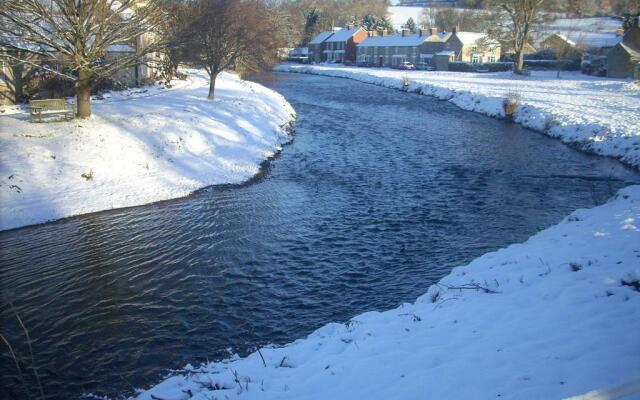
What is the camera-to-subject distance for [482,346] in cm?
653

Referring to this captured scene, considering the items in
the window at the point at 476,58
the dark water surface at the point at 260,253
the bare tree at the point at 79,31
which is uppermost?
the window at the point at 476,58

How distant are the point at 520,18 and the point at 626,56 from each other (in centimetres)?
1407

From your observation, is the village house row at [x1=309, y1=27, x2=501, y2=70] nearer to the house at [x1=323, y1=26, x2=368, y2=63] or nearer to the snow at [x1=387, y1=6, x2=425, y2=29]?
the house at [x1=323, y1=26, x2=368, y2=63]

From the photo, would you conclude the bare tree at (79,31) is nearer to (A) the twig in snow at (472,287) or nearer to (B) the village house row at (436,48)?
(A) the twig in snow at (472,287)

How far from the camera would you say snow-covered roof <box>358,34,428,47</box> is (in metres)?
88.1

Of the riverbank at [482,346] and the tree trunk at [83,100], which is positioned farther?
the tree trunk at [83,100]

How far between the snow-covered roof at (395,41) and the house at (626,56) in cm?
4010

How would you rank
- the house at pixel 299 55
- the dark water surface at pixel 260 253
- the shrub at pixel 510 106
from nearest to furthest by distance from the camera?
the dark water surface at pixel 260 253, the shrub at pixel 510 106, the house at pixel 299 55

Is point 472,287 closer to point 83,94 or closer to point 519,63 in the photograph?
point 83,94

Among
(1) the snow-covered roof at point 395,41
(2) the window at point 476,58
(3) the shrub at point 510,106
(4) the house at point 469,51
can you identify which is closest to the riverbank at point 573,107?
(3) the shrub at point 510,106

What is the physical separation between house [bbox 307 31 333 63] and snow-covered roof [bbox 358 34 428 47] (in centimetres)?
1324

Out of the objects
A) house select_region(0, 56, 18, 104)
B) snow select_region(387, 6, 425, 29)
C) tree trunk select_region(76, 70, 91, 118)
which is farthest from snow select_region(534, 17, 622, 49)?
snow select_region(387, 6, 425, 29)

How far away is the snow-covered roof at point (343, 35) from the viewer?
104 metres

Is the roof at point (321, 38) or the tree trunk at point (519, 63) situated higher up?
the roof at point (321, 38)
